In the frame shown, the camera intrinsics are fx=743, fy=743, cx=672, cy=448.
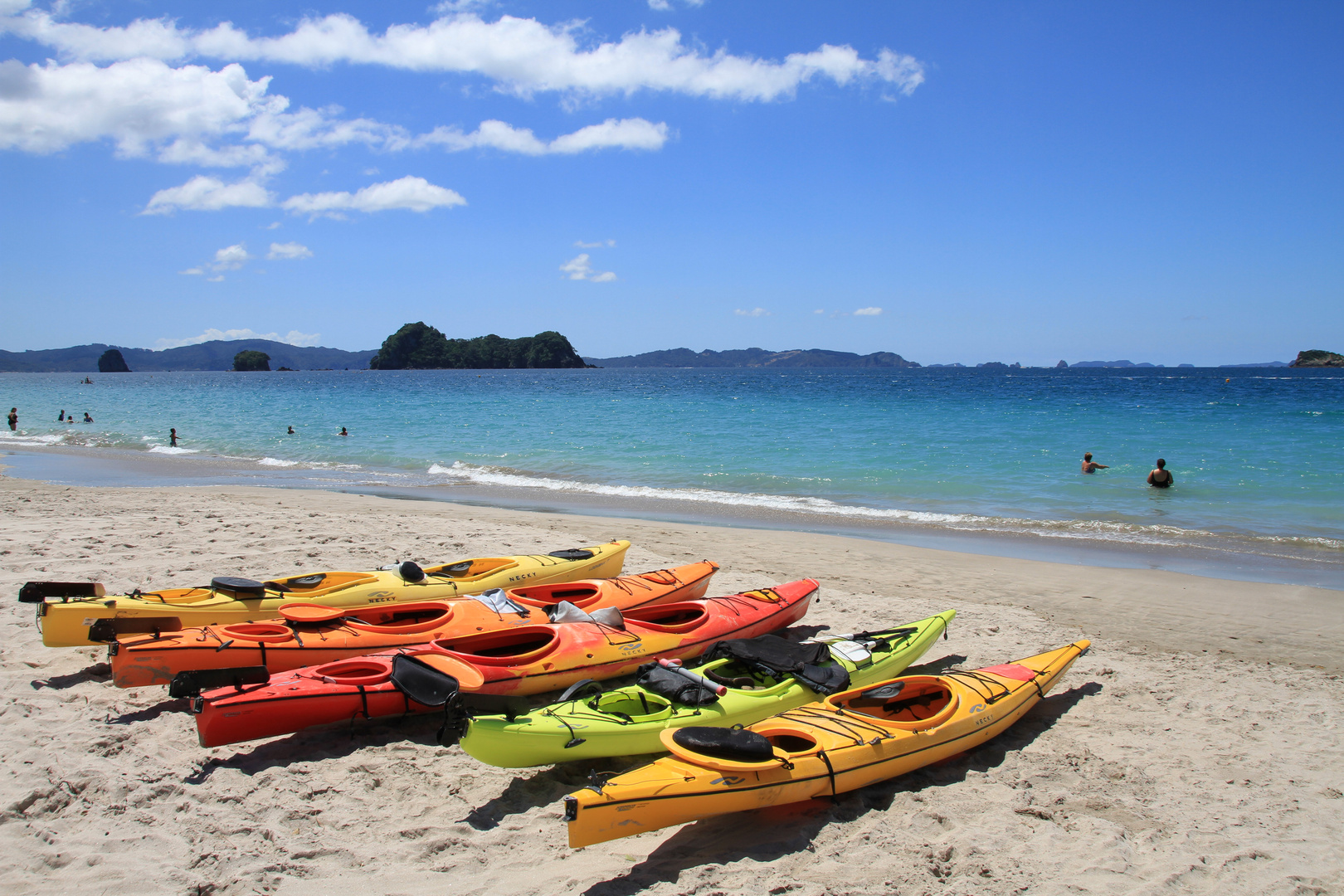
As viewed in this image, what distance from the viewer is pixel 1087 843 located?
12.3 feet

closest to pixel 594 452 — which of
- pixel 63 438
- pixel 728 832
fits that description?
pixel 728 832

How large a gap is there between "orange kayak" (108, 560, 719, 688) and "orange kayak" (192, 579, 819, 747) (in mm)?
261

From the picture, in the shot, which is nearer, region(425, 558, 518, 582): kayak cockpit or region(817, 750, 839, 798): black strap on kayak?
region(817, 750, 839, 798): black strap on kayak

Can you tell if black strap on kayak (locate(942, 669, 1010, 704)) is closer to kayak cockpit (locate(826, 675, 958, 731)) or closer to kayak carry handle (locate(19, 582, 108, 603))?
kayak cockpit (locate(826, 675, 958, 731))

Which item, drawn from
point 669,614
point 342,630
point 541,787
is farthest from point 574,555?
point 541,787

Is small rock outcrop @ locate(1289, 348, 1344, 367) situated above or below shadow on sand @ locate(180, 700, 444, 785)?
above

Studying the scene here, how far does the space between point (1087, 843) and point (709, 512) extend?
31.6ft

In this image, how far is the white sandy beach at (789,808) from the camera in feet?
11.3

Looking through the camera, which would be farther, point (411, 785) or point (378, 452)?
point (378, 452)

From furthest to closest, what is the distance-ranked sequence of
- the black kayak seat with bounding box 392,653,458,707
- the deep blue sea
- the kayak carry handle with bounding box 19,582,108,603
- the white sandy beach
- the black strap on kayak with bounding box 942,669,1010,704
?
the deep blue sea
the kayak carry handle with bounding box 19,582,108,603
the black strap on kayak with bounding box 942,669,1010,704
the black kayak seat with bounding box 392,653,458,707
the white sandy beach

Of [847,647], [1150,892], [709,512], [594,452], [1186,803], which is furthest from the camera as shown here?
[594,452]

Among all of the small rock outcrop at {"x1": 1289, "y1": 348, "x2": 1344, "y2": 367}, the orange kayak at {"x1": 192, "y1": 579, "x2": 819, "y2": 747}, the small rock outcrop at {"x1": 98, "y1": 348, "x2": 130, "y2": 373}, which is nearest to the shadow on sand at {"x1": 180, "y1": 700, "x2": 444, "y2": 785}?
the orange kayak at {"x1": 192, "y1": 579, "x2": 819, "y2": 747}

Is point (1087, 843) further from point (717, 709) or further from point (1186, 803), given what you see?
point (717, 709)

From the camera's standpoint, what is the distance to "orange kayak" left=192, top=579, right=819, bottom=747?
14.3ft
